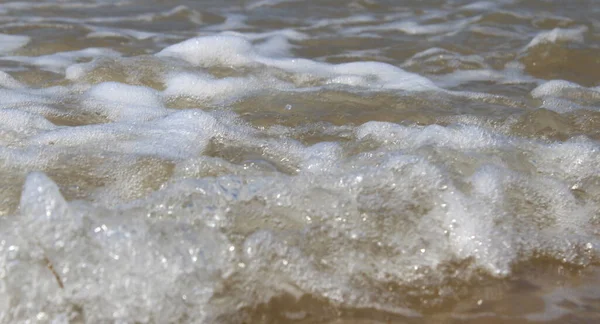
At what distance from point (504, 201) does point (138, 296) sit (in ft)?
3.32

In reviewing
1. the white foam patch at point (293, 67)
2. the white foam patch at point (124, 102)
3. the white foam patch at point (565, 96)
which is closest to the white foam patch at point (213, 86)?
the white foam patch at point (293, 67)

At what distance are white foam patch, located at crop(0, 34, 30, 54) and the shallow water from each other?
5 cm

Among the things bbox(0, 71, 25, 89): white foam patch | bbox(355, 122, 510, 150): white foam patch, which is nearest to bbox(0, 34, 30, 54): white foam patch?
bbox(0, 71, 25, 89): white foam patch

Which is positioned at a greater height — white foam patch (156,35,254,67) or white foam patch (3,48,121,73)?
white foam patch (156,35,254,67)

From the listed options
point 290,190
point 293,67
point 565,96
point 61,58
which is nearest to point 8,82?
point 61,58

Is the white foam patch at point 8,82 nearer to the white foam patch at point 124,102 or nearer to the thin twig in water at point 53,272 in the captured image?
the white foam patch at point 124,102

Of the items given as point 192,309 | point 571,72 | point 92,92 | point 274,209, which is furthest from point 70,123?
point 571,72

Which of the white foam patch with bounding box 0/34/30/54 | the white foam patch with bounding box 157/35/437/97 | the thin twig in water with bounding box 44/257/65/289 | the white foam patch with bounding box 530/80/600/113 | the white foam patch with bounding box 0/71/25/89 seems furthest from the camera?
the white foam patch with bounding box 0/34/30/54

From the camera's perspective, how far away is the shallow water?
1.56 meters

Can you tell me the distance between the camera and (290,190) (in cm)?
187

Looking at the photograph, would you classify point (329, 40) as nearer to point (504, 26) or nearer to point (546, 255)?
point (504, 26)

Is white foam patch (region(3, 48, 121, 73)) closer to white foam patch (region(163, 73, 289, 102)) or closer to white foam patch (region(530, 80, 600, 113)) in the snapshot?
white foam patch (region(163, 73, 289, 102))

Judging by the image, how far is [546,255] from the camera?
6.06 ft

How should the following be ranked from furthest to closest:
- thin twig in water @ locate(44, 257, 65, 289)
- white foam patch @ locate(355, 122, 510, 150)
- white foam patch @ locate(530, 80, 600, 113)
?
white foam patch @ locate(530, 80, 600, 113) → white foam patch @ locate(355, 122, 510, 150) → thin twig in water @ locate(44, 257, 65, 289)
